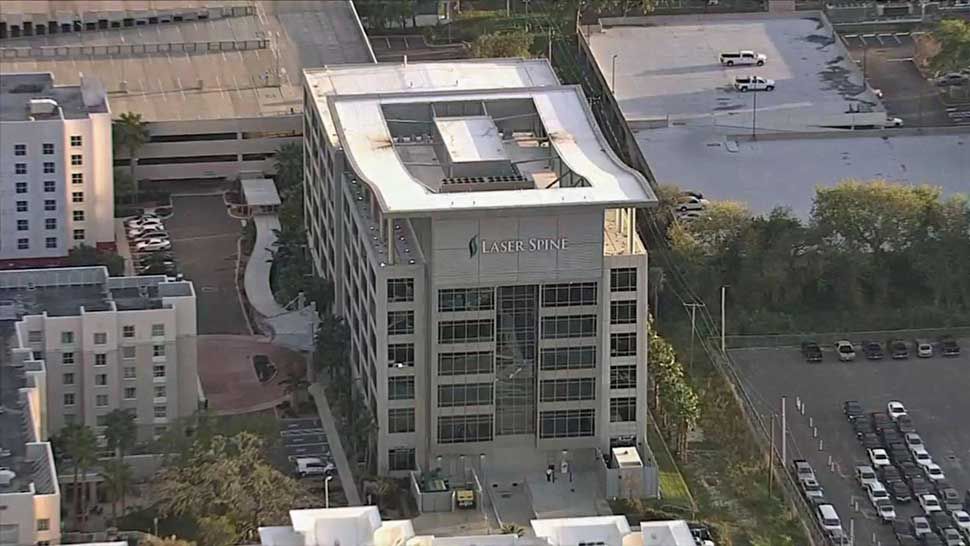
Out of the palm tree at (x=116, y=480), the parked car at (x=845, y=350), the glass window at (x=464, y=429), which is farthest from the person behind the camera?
the parked car at (x=845, y=350)

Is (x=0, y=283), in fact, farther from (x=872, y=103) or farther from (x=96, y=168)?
(x=872, y=103)

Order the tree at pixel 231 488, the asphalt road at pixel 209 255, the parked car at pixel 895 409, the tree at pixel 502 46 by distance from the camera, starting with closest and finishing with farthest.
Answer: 1. the tree at pixel 231 488
2. the parked car at pixel 895 409
3. the asphalt road at pixel 209 255
4. the tree at pixel 502 46

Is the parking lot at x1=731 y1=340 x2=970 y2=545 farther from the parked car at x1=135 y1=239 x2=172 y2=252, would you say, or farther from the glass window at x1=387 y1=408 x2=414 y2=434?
the parked car at x1=135 y1=239 x2=172 y2=252

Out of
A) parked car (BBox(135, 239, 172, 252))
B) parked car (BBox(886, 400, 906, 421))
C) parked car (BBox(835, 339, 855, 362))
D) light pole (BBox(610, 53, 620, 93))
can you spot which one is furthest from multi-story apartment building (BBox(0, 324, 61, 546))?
light pole (BBox(610, 53, 620, 93))

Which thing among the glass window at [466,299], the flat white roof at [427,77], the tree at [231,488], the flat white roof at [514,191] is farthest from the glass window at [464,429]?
the flat white roof at [427,77]

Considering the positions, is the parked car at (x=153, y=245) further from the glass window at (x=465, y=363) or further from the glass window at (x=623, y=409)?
the glass window at (x=623, y=409)

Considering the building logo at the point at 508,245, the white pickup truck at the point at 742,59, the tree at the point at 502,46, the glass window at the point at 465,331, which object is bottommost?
the glass window at the point at 465,331
